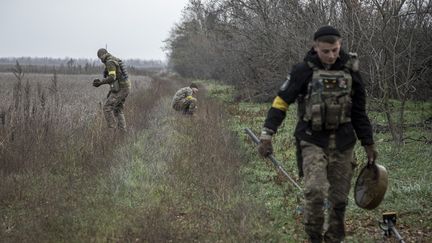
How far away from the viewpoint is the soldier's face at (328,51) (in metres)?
4.22

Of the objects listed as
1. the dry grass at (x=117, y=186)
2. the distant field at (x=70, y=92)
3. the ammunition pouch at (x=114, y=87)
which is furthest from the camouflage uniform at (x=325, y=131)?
the ammunition pouch at (x=114, y=87)

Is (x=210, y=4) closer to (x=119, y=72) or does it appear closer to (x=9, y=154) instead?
(x=119, y=72)

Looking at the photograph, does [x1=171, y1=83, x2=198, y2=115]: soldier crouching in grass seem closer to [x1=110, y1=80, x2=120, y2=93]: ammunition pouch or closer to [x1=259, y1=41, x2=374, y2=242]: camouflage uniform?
[x1=110, y1=80, x2=120, y2=93]: ammunition pouch

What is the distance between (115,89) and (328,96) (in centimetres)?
764

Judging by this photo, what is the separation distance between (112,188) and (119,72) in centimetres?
514

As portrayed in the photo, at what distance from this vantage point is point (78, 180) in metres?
7.13

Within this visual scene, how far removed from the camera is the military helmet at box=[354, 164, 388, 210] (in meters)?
4.58

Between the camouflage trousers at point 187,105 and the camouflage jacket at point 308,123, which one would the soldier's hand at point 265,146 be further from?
the camouflage trousers at point 187,105

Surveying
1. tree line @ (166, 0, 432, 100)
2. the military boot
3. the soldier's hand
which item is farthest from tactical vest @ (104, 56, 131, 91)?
the soldier's hand

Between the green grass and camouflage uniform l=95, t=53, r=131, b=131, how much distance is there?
9.67 ft

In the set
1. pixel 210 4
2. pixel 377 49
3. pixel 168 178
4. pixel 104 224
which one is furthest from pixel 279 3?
pixel 104 224

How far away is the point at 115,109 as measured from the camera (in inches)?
440

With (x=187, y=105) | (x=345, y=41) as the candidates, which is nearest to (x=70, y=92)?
(x=187, y=105)

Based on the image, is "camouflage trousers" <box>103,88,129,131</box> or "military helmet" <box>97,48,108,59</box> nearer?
"camouflage trousers" <box>103,88,129,131</box>
